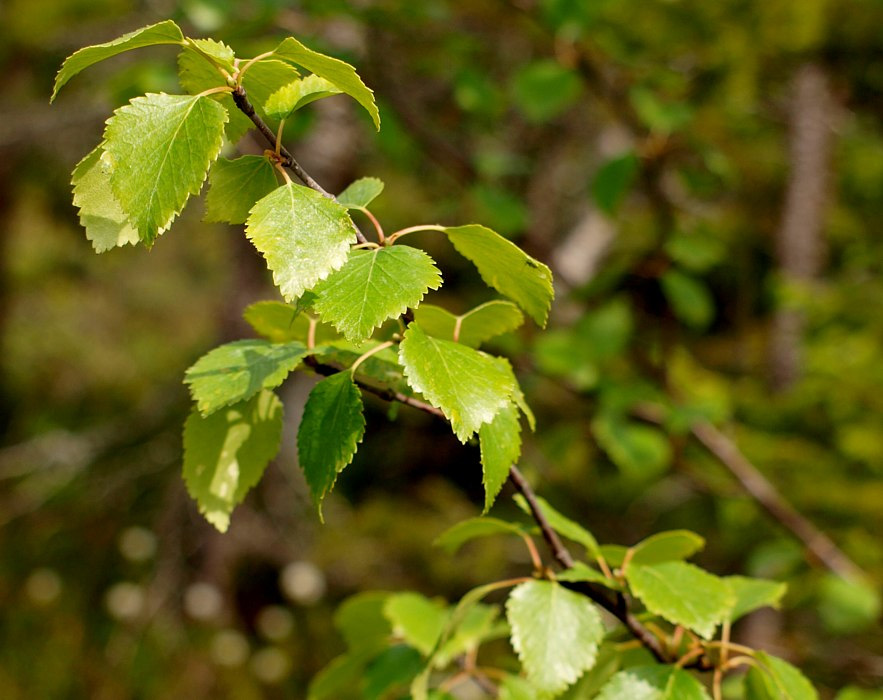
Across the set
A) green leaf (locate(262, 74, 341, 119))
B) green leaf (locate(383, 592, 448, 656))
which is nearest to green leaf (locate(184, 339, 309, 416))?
green leaf (locate(262, 74, 341, 119))

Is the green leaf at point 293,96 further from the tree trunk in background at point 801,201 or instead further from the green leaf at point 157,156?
the tree trunk in background at point 801,201

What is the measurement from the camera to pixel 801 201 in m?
1.89

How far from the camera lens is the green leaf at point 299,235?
1.16ft

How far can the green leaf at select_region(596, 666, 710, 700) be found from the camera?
443 millimetres

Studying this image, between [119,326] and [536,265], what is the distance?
178 inches

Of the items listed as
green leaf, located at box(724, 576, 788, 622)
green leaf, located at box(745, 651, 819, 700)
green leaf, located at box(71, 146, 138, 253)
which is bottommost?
green leaf, located at box(724, 576, 788, 622)

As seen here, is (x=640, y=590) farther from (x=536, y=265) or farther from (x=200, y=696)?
(x=200, y=696)

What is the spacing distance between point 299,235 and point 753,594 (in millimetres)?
443

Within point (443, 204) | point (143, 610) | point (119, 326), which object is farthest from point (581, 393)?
point (119, 326)

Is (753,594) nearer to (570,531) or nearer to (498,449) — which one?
(570,531)

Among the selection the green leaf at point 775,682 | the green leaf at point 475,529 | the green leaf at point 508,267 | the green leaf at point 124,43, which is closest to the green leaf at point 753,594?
the green leaf at point 775,682

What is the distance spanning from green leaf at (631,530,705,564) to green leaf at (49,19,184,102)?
42 cm

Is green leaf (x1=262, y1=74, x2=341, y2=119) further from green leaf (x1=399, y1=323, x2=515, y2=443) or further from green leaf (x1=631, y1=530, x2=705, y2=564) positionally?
green leaf (x1=631, y1=530, x2=705, y2=564)

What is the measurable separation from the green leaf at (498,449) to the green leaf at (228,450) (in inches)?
→ 5.4
